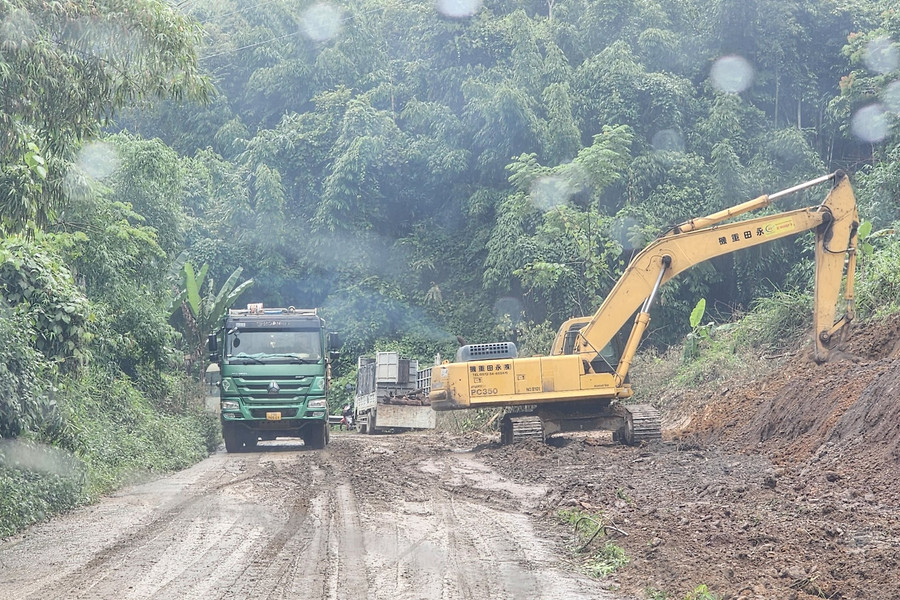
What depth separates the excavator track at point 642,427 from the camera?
18422 millimetres

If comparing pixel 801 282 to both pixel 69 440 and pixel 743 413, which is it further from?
pixel 69 440

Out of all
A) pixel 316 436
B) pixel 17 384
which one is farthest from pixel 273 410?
pixel 17 384

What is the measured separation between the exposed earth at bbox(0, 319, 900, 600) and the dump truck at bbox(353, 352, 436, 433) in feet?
39.3

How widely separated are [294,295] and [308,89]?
30.0ft

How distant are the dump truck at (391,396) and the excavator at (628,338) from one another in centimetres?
1099

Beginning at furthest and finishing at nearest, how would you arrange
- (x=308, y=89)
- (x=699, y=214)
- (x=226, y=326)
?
(x=308, y=89), (x=699, y=214), (x=226, y=326)

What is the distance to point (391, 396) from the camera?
31547mm

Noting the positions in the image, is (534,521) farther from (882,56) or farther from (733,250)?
(882,56)

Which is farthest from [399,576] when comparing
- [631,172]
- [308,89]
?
[308,89]

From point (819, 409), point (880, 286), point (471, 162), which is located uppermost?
point (471, 162)

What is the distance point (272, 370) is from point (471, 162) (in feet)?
63.2

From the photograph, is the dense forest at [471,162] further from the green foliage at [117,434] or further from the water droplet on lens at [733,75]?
the green foliage at [117,434]

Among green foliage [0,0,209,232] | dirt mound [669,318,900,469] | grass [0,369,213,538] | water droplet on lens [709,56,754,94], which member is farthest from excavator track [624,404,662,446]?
water droplet on lens [709,56,754,94]

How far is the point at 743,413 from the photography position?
19.4 meters
